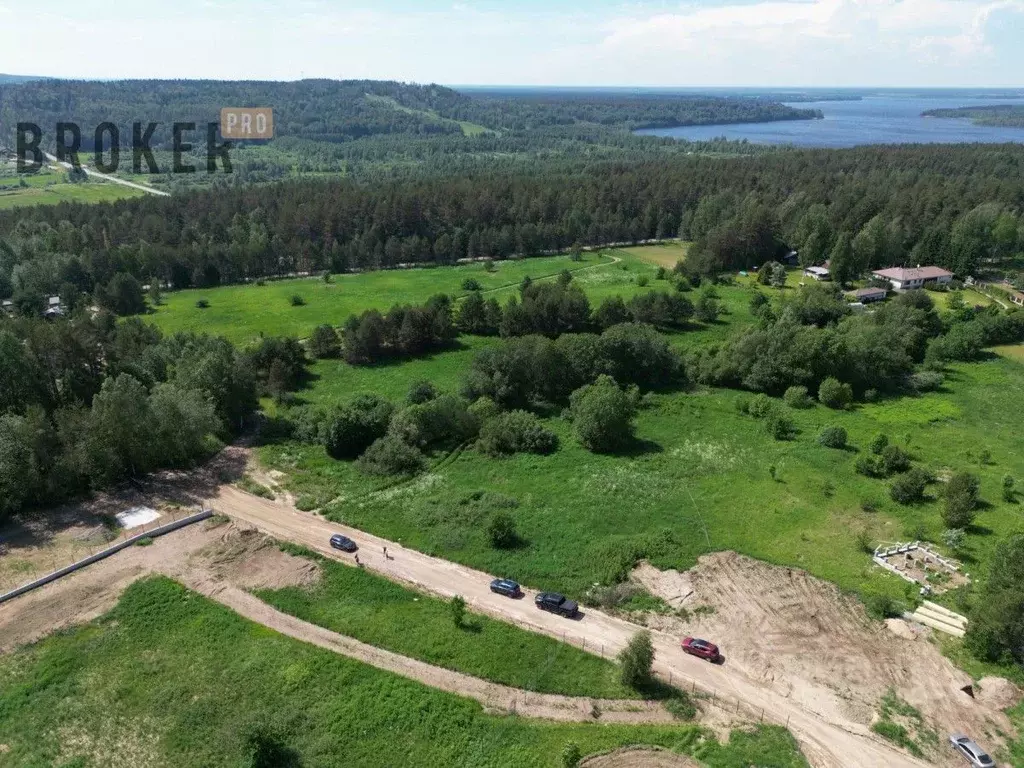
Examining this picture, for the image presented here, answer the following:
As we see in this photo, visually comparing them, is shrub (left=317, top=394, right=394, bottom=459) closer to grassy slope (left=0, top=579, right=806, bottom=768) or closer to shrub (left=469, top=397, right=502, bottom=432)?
shrub (left=469, top=397, right=502, bottom=432)

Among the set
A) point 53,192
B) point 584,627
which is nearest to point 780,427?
point 584,627

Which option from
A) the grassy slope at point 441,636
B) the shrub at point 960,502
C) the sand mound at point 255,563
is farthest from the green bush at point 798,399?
the sand mound at point 255,563

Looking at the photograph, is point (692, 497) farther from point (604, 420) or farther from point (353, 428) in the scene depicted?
point (353, 428)

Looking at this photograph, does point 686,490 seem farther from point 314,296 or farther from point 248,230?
point 248,230

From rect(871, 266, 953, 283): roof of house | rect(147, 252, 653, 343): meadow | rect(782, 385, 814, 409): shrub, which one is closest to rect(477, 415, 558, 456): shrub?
rect(782, 385, 814, 409): shrub

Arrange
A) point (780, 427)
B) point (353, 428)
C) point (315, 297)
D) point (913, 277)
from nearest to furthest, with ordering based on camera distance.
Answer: point (353, 428) < point (780, 427) < point (315, 297) < point (913, 277)

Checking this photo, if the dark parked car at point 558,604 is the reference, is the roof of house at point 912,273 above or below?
above

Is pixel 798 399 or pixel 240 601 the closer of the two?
pixel 240 601

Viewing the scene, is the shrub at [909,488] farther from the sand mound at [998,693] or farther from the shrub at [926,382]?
the shrub at [926,382]
